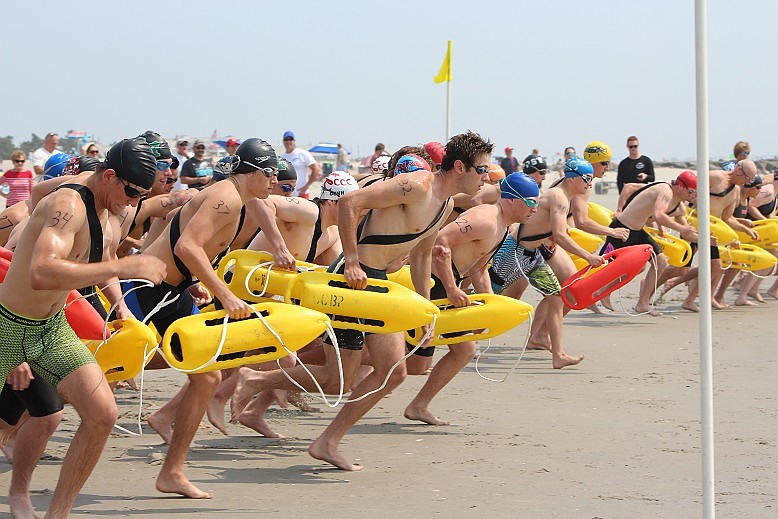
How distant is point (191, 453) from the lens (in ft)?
23.9

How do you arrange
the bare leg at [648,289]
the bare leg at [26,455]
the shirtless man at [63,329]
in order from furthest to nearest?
the bare leg at [648,289]
the bare leg at [26,455]
the shirtless man at [63,329]

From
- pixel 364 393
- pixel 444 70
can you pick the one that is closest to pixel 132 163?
pixel 364 393

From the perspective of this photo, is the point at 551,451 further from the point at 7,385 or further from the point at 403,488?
the point at 7,385

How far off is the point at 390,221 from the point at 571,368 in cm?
418

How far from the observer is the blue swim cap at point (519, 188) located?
27.5 feet

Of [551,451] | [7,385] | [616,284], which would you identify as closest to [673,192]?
[616,284]

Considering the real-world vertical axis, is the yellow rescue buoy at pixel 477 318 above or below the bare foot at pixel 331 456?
above

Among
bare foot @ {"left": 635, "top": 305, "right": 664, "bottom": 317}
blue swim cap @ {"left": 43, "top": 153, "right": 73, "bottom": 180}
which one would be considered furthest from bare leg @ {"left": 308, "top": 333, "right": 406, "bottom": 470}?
bare foot @ {"left": 635, "top": 305, "right": 664, "bottom": 317}

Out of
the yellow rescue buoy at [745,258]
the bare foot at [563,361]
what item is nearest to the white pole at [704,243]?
the bare foot at [563,361]

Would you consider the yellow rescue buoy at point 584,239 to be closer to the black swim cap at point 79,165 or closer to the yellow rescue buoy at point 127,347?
the black swim cap at point 79,165

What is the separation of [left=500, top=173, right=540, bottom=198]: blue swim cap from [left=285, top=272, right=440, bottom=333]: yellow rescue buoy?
5.94 feet

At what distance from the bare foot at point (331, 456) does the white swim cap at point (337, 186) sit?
2.09m

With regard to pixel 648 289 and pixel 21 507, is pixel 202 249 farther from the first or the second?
pixel 648 289

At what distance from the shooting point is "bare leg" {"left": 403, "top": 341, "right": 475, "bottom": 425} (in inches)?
320
